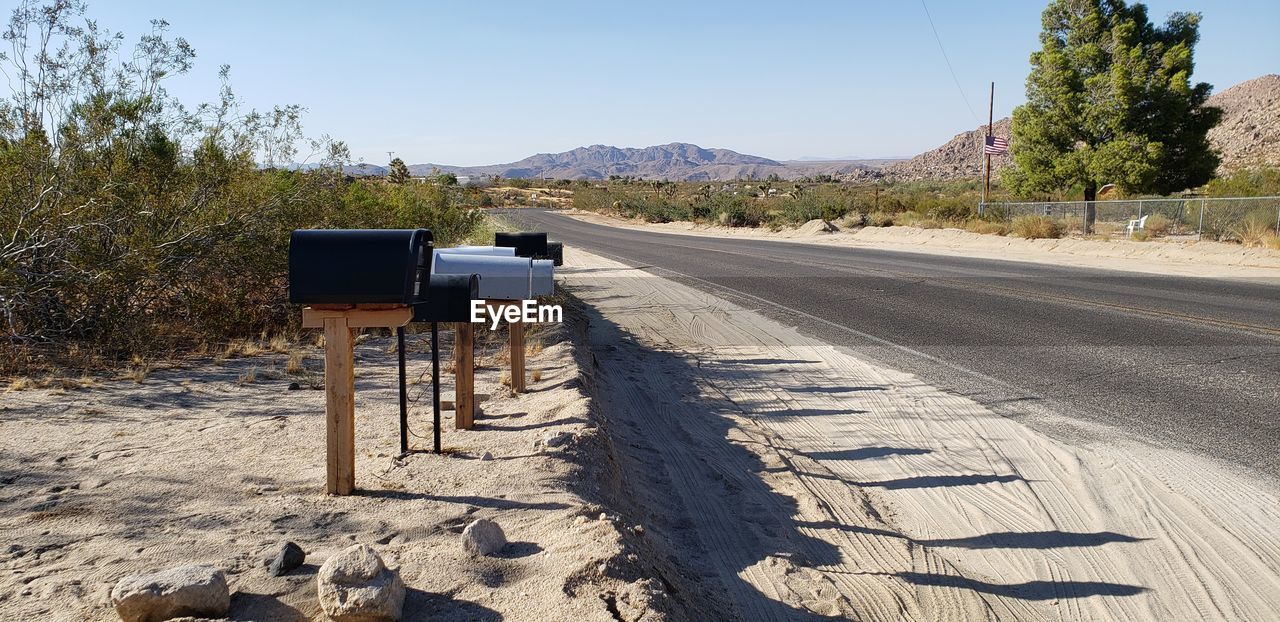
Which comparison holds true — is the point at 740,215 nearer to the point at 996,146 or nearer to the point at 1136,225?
the point at 996,146

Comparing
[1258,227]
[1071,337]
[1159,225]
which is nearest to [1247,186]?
[1159,225]

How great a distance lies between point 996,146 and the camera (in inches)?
1441

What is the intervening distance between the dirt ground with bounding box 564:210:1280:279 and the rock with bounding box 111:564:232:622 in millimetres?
22228

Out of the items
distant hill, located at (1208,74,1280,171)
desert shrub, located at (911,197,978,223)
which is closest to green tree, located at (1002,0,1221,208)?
desert shrub, located at (911,197,978,223)

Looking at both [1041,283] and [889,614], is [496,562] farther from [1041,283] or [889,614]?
[1041,283]

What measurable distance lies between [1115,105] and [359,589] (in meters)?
31.6

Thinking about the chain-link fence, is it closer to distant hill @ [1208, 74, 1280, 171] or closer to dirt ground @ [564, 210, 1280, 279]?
dirt ground @ [564, 210, 1280, 279]

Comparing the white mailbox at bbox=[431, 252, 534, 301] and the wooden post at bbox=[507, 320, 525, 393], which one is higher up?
the white mailbox at bbox=[431, 252, 534, 301]

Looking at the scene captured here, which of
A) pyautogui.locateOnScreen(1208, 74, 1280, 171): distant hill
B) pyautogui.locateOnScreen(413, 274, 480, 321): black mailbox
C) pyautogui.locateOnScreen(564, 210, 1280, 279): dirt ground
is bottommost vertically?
pyautogui.locateOnScreen(564, 210, 1280, 279): dirt ground

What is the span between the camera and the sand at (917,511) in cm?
427

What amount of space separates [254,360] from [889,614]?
7022mm

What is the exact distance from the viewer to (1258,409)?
7738 mm

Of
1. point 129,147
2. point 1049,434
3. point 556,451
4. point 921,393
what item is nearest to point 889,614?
point 556,451

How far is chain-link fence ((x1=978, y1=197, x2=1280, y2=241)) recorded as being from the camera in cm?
2448
